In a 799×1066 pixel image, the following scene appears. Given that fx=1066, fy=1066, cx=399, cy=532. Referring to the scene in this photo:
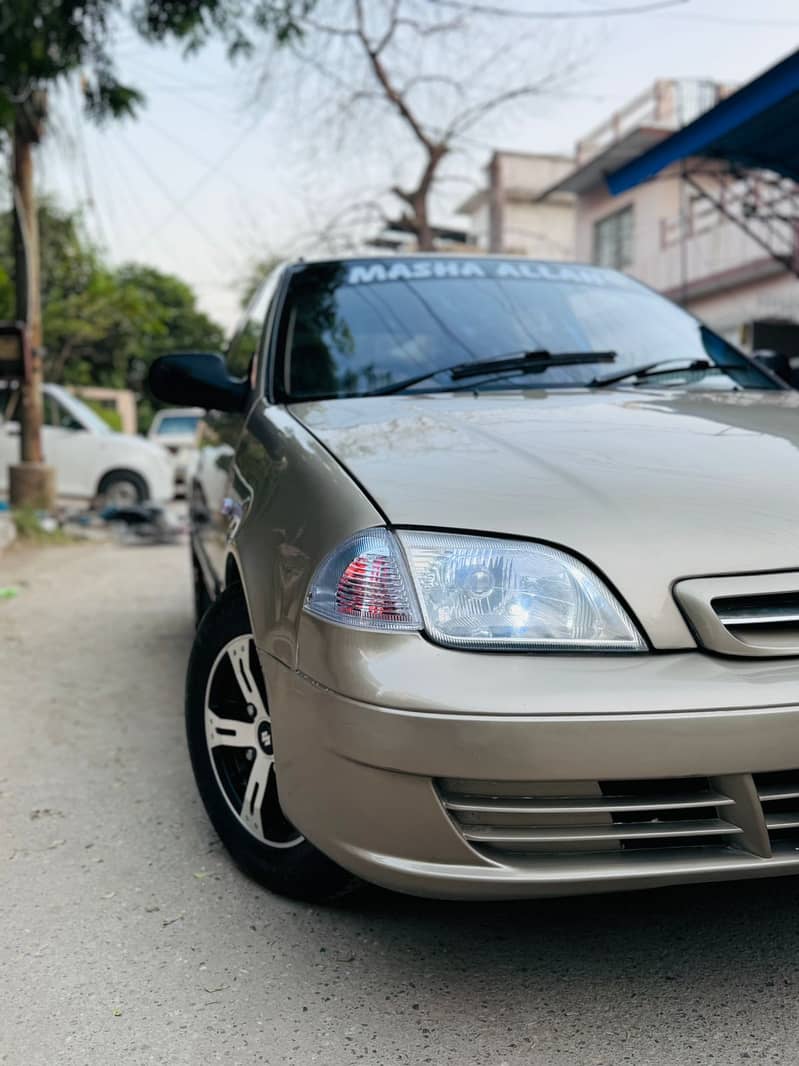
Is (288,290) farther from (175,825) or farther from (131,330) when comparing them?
(131,330)

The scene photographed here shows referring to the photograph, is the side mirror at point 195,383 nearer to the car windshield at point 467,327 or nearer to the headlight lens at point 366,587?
the car windshield at point 467,327

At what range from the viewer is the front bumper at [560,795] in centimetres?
164

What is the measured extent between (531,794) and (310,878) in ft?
2.24

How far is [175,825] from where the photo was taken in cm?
280

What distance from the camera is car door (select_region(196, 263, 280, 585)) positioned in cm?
291

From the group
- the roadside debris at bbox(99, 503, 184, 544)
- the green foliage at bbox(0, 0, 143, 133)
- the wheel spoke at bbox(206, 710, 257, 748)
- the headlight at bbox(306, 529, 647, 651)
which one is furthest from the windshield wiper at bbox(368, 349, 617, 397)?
the roadside debris at bbox(99, 503, 184, 544)

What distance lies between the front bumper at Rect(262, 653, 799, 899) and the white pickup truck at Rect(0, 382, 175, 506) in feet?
38.6

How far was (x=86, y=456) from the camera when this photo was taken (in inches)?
512

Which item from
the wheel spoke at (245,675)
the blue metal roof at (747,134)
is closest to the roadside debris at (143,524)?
the blue metal roof at (747,134)

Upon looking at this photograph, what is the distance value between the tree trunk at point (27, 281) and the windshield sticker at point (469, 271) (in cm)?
846

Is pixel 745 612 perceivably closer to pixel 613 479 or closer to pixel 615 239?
pixel 613 479

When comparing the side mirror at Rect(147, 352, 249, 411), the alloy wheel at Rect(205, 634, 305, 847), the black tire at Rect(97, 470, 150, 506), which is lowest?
the black tire at Rect(97, 470, 150, 506)

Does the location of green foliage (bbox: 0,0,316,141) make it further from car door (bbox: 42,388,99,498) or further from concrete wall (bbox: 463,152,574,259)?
concrete wall (bbox: 463,152,574,259)

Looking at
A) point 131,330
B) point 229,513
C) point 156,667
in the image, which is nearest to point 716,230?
point 131,330
